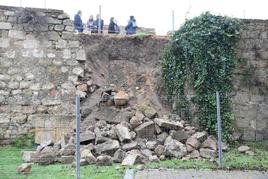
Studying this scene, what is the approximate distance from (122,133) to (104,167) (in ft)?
5.33

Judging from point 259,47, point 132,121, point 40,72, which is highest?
point 259,47

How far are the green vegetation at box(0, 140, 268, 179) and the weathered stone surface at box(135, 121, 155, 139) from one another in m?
1.23

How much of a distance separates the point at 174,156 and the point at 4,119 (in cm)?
538

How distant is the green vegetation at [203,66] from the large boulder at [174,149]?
202cm

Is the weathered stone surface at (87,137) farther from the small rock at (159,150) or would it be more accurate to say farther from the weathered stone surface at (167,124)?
the weathered stone surface at (167,124)

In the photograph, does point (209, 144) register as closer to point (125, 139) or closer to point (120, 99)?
point (125, 139)

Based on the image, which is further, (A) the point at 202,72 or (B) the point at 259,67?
(B) the point at 259,67

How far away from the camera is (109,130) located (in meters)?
10.6

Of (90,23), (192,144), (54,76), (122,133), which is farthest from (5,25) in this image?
(192,144)

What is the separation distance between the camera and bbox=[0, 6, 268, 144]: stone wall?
11.9 m

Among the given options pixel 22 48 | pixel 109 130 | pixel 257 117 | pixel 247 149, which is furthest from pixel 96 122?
pixel 257 117

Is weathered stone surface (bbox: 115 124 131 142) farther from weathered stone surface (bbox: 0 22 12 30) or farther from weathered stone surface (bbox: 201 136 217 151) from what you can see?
weathered stone surface (bbox: 0 22 12 30)

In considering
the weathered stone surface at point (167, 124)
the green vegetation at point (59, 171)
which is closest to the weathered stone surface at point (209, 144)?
the weathered stone surface at point (167, 124)

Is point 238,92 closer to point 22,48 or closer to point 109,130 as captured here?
point 109,130
